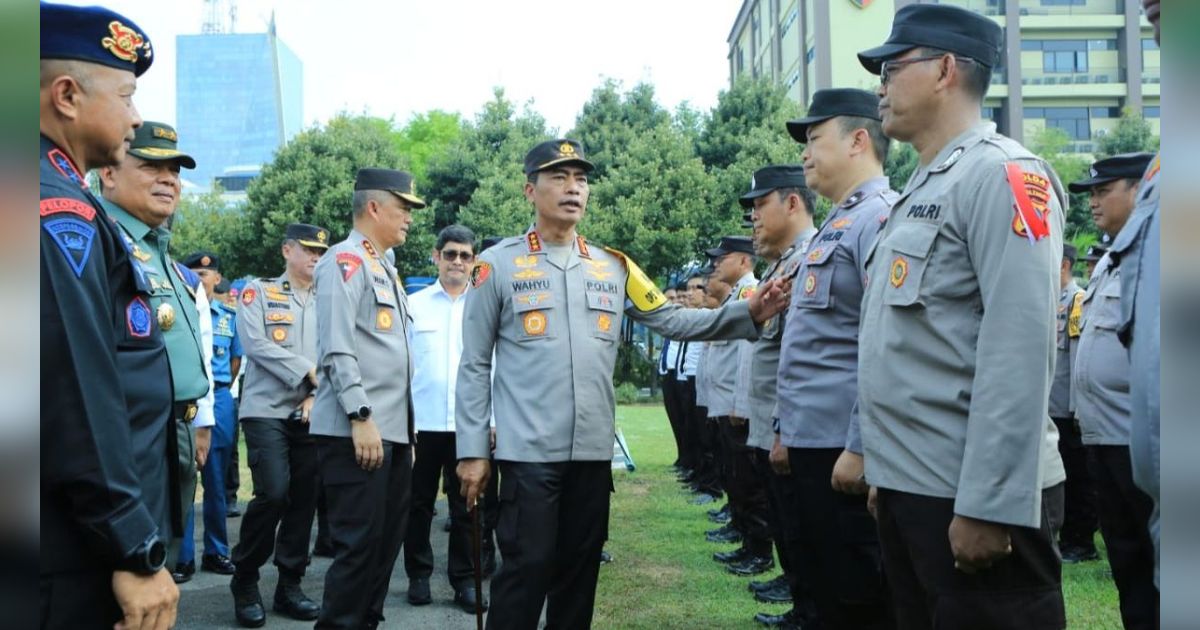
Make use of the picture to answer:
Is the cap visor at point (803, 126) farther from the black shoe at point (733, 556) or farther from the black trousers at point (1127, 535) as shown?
the black shoe at point (733, 556)

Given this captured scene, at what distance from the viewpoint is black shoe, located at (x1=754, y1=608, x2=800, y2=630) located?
545cm

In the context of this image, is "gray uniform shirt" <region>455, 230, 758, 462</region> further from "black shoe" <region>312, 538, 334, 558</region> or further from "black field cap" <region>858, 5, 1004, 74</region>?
"black shoe" <region>312, 538, 334, 558</region>

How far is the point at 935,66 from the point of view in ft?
9.73

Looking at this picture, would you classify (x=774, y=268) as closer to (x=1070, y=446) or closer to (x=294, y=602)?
(x=294, y=602)

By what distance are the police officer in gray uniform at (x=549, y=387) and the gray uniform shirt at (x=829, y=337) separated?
0.48 metres

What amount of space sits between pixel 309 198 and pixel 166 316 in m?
21.0

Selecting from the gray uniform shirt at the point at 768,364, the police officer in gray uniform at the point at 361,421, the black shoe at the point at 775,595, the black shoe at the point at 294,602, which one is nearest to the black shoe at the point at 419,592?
the black shoe at the point at 294,602

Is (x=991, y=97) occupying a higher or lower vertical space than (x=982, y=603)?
higher

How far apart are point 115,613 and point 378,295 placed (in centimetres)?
292

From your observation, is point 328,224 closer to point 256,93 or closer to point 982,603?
point 982,603

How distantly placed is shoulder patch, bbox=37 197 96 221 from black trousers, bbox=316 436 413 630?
2.76 m

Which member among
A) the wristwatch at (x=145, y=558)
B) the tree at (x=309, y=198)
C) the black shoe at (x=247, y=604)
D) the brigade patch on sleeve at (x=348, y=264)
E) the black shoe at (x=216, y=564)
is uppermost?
the tree at (x=309, y=198)

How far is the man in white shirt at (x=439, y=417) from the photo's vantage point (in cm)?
633
